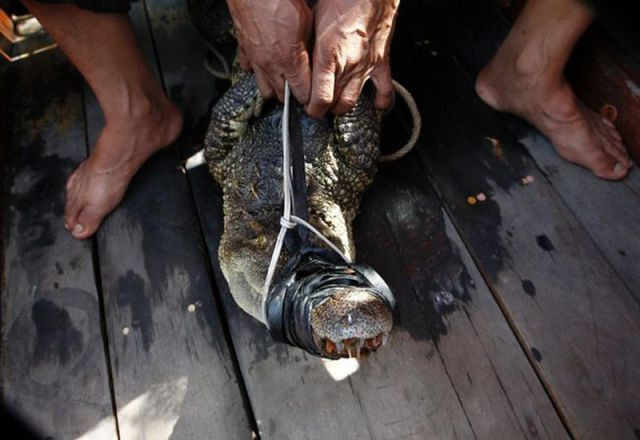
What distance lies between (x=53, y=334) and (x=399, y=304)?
110 centimetres

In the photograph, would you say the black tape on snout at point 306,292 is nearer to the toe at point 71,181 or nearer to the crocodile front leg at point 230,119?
the crocodile front leg at point 230,119

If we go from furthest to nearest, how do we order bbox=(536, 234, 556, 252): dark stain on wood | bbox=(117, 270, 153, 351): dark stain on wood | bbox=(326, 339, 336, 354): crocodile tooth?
bbox=(536, 234, 556, 252): dark stain on wood → bbox=(117, 270, 153, 351): dark stain on wood → bbox=(326, 339, 336, 354): crocodile tooth

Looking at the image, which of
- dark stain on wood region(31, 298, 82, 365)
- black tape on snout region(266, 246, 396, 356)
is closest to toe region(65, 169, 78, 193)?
dark stain on wood region(31, 298, 82, 365)

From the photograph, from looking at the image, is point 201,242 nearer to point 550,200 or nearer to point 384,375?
point 384,375

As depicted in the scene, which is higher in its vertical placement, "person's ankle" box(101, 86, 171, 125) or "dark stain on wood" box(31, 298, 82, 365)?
"person's ankle" box(101, 86, 171, 125)

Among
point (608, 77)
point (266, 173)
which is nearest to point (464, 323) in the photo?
point (266, 173)

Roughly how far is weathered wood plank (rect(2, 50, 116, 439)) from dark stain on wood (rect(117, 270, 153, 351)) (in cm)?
9

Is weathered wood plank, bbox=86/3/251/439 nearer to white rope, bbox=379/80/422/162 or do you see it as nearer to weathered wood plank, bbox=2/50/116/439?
weathered wood plank, bbox=2/50/116/439

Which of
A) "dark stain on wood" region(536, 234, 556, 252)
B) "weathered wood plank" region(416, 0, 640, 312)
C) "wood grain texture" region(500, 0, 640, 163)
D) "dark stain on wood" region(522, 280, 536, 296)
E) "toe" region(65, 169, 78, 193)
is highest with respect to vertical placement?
"wood grain texture" region(500, 0, 640, 163)

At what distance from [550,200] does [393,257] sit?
63cm

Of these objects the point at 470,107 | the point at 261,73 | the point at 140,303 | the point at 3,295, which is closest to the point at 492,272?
the point at 470,107

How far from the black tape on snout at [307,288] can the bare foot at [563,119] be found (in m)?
1.15

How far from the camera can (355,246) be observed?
5.49 ft

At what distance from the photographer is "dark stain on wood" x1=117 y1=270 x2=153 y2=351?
5.01 ft
